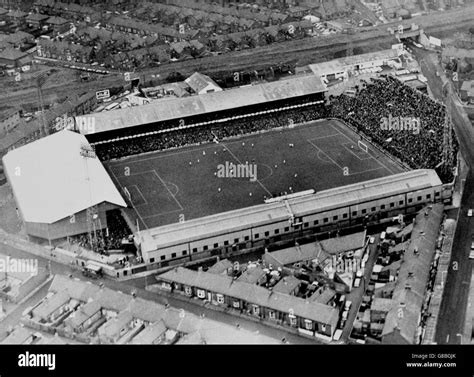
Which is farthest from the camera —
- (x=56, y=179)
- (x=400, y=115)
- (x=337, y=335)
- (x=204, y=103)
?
(x=204, y=103)

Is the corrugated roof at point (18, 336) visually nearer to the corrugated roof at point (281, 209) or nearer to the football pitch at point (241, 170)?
the corrugated roof at point (281, 209)

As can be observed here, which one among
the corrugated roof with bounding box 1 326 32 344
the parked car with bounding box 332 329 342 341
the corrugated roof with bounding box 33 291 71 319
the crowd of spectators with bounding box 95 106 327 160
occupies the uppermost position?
the crowd of spectators with bounding box 95 106 327 160

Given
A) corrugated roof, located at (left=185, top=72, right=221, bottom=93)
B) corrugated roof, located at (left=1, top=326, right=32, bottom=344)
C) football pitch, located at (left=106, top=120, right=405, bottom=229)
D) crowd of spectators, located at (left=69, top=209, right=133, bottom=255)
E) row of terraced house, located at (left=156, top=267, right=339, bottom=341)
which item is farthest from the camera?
corrugated roof, located at (left=185, top=72, right=221, bottom=93)

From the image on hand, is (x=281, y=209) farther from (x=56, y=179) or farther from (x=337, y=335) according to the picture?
(x=56, y=179)

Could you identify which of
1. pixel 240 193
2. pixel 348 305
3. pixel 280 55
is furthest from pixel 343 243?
pixel 280 55

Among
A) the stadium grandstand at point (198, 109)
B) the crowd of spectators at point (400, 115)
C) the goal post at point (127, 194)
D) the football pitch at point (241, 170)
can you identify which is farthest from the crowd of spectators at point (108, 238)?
the crowd of spectators at point (400, 115)

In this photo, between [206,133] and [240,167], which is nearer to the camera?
[240,167]

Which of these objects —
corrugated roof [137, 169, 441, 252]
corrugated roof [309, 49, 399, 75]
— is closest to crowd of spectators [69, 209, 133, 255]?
corrugated roof [137, 169, 441, 252]

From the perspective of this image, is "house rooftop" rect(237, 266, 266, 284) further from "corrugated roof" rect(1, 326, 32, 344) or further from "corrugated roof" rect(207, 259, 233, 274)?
"corrugated roof" rect(1, 326, 32, 344)
